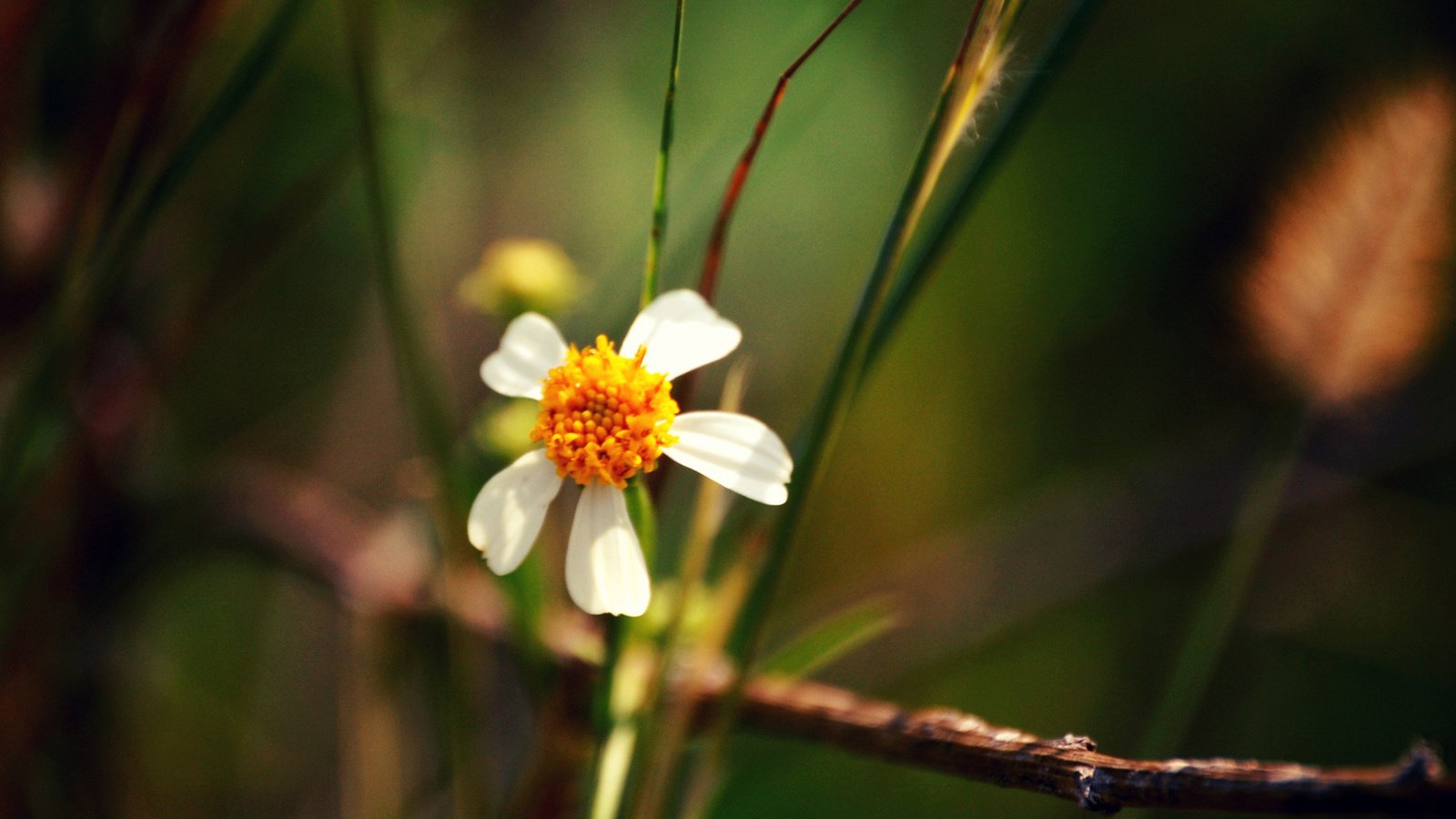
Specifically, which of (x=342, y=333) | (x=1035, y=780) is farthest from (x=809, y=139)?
(x=1035, y=780)

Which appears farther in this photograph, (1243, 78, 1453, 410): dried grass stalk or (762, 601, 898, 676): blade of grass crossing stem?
(1243, 78, 1453, 410): dried grass stalk

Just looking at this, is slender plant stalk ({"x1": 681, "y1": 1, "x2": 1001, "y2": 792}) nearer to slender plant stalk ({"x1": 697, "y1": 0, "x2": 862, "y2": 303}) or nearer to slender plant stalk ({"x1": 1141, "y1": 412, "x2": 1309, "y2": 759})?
slender plant stalk ({"x1": 697, "y1": 0, "x2": 862, "y2": 303})

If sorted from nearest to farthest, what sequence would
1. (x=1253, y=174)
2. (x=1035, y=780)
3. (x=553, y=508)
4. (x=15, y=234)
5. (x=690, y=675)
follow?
(x=1035, y=780)
(x=690, y=675)
(x=15, y=234)
(x=553, y=508)
(x=1253, y=174)

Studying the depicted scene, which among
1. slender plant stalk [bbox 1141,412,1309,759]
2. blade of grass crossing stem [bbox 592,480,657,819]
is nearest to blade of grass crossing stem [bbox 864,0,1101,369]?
blade of grass crossing stem [bbox 592,480,657,819]

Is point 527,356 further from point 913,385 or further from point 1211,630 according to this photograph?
point 913,385

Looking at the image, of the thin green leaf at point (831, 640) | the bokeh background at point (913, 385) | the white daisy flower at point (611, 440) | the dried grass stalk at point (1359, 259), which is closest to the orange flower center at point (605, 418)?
the white daisy flower at point (611, 440)

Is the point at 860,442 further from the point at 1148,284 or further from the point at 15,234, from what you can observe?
the point at 15,234
